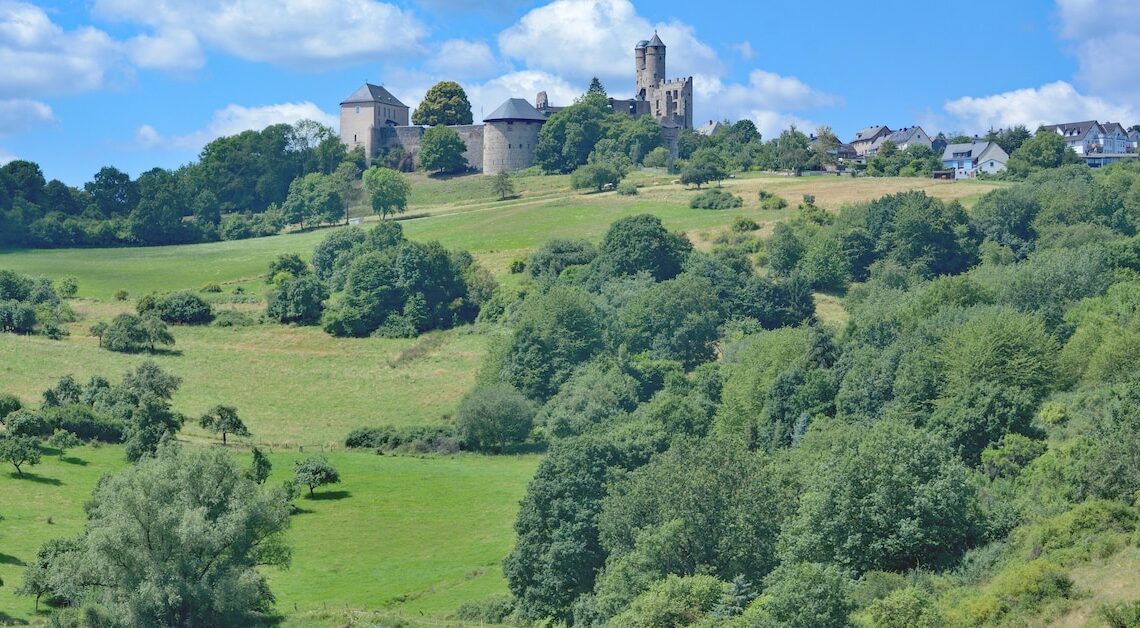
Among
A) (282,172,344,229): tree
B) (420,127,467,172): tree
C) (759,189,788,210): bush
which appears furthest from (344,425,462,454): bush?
(420,127,467,172): tree

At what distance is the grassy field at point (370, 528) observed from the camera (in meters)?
40.5

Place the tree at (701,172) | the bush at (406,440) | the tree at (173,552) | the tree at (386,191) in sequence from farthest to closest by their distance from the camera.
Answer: the tree at (386,191) → the tree at (701,172) → the bush at (406,440) → the tree at (173,552)

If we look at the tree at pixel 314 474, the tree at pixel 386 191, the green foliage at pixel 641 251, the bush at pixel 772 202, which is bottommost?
the tree at pixel 314 474

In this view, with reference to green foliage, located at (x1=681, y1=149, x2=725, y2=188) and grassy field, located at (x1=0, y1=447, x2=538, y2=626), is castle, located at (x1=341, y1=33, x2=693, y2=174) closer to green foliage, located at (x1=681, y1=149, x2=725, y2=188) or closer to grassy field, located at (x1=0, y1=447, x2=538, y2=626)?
green foliage, located at (x1=681, y1=149, x2=725, y2=188)

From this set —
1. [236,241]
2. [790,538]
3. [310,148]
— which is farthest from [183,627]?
[310,148]

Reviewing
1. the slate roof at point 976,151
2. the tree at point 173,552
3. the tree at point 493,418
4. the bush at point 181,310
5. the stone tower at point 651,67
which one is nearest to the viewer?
the tree at point 173,552

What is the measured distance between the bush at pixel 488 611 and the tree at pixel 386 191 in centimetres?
7831

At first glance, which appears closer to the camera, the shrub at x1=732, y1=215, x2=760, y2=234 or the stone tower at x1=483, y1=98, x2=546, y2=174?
the shrub at x1=732, y1=215, x2=760, y2=234

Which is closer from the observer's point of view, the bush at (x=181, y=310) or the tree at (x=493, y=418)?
the tree at (x=493, y=418)

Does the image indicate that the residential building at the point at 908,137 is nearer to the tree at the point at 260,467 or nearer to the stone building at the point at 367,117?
the stone building at the point at 367,117

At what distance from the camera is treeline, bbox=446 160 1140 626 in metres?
32.0

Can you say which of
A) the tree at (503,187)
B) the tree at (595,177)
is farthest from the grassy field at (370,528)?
the tree at (503,187)

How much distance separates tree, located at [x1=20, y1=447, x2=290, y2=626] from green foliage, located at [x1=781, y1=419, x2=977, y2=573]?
44.3 feet

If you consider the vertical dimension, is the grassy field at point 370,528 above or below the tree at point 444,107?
below
